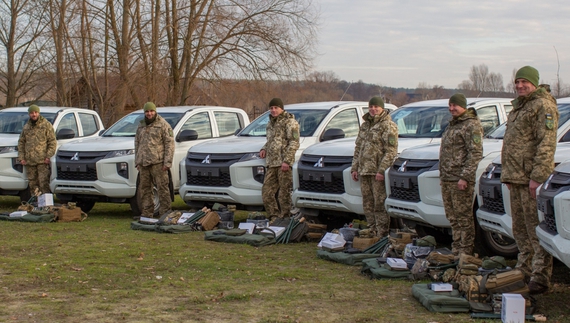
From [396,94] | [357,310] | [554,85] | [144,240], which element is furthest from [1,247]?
[396,94]

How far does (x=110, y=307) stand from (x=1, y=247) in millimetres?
3993

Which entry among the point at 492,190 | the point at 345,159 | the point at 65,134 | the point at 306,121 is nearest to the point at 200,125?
the point at 306,121

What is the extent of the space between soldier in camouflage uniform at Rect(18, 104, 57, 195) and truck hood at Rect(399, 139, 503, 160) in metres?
7.44

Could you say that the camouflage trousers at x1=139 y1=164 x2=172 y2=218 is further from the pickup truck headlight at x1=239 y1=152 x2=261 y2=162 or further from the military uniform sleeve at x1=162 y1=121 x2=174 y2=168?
the pickup truck headlight at x1=239 y1=152 x2=261 y2=162

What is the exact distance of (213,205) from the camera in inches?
492

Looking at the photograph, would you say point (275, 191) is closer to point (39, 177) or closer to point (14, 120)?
point (39, 177)

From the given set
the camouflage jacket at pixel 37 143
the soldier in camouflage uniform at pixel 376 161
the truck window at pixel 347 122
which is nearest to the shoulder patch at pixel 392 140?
the soldier in camouflage uniform at pixel 376 161

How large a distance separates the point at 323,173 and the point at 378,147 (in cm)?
106

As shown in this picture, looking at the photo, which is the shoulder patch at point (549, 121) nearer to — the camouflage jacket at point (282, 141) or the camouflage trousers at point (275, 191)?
the camouflage jacket at point (282, 141)

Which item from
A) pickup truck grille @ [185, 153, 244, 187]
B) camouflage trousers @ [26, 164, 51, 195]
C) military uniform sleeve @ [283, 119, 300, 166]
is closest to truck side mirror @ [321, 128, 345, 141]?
military uniform sleeve @ [283, 119, 300, 166]

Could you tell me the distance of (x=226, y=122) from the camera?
49.5 feet

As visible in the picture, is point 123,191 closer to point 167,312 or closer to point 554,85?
point 167,312

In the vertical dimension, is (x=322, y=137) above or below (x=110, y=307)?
above

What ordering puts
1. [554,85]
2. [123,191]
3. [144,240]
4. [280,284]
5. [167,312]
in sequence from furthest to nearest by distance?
[554,85]
[123,191]
[144,240]
[280,284]
[167,312]
